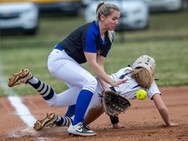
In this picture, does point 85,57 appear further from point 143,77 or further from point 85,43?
point 143,77

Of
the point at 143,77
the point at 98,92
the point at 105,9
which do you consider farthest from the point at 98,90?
the point at 105,9

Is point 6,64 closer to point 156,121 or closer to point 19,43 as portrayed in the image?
point 19,43

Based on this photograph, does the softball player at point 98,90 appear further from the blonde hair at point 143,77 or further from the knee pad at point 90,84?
the knee pad at point 90,84

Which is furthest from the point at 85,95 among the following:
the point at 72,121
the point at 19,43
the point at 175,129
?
the point at 19,43

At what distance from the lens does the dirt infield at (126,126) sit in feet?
21.8

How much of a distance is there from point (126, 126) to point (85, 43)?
4.36 feet

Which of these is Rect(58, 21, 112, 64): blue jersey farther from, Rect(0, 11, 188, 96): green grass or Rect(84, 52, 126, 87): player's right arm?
Rect(0, 11, 188, 96): green grass

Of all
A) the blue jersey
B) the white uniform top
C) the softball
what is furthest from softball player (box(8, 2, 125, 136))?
the softball

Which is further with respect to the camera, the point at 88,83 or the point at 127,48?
the point at 127,48

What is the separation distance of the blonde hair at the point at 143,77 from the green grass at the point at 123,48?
398cm

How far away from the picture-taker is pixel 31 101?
9891mm

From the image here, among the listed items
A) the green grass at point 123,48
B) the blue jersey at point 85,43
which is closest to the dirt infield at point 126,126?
the blue jersey at point 85,43

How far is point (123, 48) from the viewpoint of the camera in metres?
17.4

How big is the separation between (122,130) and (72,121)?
0.60 meters
